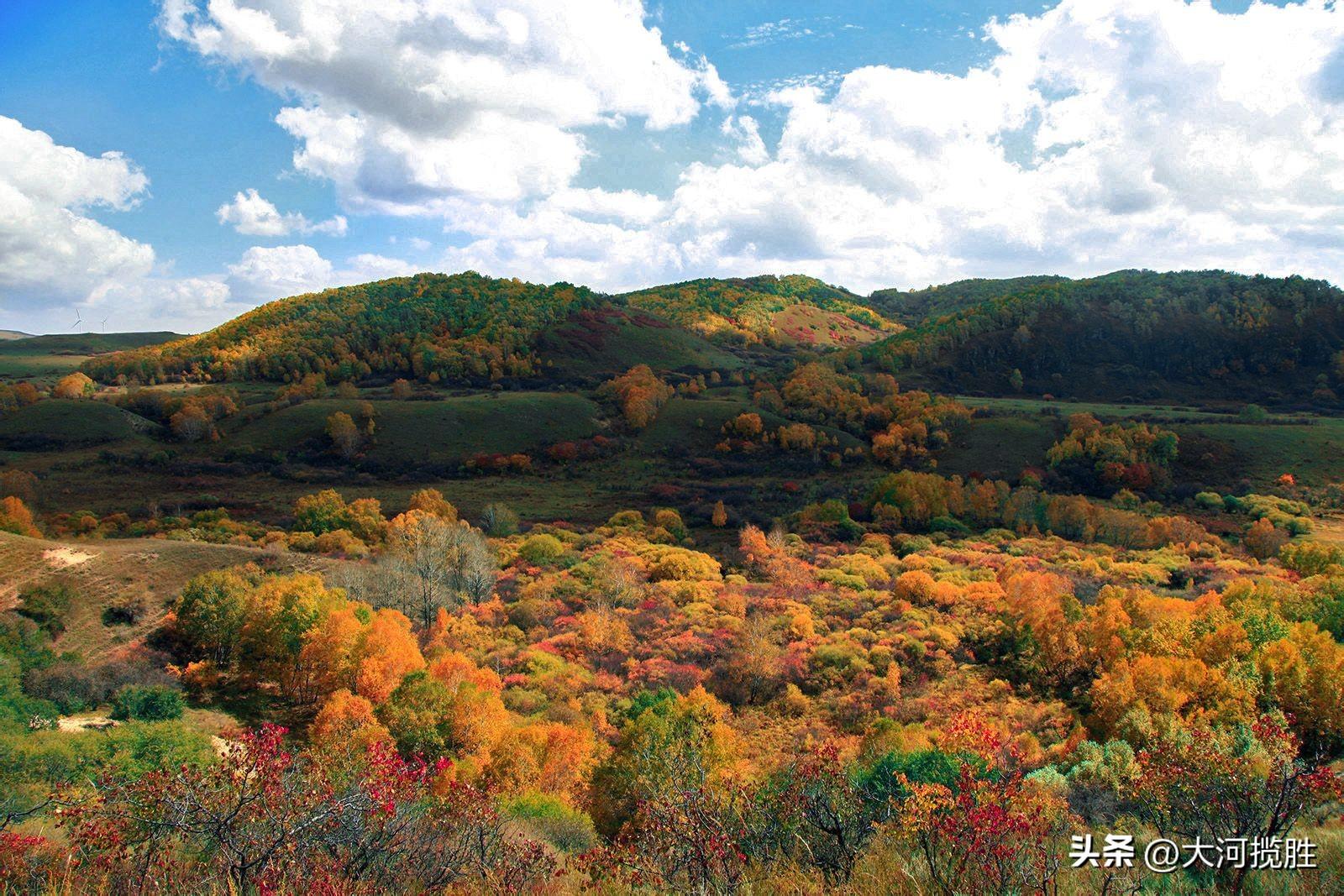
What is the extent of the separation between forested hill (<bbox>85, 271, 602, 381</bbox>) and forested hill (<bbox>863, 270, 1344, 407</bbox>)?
276 feet

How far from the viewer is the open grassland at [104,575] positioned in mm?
28641

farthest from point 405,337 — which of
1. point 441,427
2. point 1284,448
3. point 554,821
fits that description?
point 1284,448

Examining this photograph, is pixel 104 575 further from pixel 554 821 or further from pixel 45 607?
pixel 554 821

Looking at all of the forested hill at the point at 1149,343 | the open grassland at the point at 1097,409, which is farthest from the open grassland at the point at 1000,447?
the forested hill at the point at 1149,343

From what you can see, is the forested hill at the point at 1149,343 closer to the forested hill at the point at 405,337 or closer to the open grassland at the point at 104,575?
the forested hill at the point at 405,337

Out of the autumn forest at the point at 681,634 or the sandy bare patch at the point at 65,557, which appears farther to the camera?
the sandy bare patch at the point at 65,557

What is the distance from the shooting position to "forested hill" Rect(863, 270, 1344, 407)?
127 m

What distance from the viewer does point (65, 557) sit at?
105 ft

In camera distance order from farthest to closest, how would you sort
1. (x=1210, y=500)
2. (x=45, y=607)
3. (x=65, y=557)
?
1. (x=1210, y=500)
2. (x=65, y=557)
3. (x=45, y=607)

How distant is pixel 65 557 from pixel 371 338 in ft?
450

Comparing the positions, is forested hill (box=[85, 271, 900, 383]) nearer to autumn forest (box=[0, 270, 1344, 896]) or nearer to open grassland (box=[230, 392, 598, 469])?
autumn forest (box=[0, 270, 1344, 896])

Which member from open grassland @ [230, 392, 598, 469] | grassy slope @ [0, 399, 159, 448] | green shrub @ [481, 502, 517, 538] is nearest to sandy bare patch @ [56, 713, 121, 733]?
green shrub @ [481, 502, 517, 538]

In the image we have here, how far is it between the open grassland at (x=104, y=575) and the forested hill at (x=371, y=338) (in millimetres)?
111087

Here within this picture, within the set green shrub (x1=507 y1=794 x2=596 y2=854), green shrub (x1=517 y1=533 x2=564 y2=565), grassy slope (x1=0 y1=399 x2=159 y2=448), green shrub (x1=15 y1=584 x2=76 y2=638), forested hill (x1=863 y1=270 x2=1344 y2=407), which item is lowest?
green shrub (x1=517 y1=533 x2=564 y2=565)
